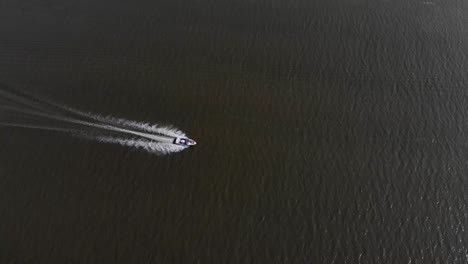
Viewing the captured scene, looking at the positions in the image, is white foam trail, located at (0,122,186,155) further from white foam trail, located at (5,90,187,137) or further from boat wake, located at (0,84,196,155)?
white foam trail, located at (5,90,187,137)

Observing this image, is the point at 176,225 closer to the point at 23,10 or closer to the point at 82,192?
the point at 82,192

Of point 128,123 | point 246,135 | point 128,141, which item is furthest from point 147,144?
point 246,135

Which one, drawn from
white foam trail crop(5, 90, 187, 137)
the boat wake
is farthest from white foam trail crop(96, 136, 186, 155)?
white foam trail crop(5, 90, 187, 137)

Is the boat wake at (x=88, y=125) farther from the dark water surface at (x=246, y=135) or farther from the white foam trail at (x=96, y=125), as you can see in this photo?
the dark water surface at (x=246, y=135)

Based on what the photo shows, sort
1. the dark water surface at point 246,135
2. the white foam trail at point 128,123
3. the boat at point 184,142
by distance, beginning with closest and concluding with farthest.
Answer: the dark water surface at point 246,135
the boat at point 184,142
the white foam trail at point 128,123

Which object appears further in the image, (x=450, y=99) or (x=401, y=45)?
(x=401, y=45)

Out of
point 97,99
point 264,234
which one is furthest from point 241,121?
point 97,99

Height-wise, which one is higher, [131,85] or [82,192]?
[131,85]

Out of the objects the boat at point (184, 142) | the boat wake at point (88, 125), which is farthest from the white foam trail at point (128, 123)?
the boat at point (184, 142)
